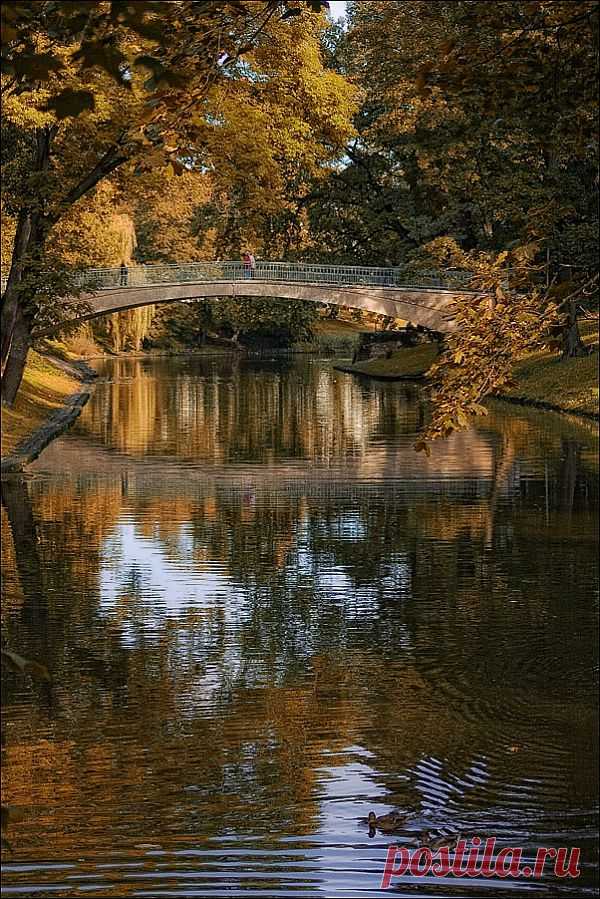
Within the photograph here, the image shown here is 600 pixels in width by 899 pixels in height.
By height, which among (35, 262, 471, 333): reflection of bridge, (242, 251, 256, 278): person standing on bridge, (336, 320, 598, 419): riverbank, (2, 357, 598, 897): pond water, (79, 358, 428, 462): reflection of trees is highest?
(242, 251, 256, 278): person standing on bridge

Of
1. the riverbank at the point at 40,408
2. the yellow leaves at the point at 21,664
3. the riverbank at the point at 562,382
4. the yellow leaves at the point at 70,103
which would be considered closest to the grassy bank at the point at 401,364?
the riverbank at the point at 562,382

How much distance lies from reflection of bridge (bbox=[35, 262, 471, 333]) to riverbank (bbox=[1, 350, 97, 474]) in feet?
11.8

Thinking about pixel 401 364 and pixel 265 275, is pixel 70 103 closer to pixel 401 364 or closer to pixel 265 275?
pixel 265 275

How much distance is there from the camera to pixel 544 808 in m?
7.27

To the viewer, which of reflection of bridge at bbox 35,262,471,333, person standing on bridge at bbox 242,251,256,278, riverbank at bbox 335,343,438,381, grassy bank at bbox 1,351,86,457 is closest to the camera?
grassy bank at bbox 1,351,86,457

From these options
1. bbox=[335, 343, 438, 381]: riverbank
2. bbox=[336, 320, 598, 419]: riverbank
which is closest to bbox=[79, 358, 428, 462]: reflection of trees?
bbox=[335, 343, 438, 381]: riverbank

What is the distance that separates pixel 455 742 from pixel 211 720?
5.08ft

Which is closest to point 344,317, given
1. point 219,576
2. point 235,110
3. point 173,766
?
point 235,110

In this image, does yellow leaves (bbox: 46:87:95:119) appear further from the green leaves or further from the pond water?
the pond water

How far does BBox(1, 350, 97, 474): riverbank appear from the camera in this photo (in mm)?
24922

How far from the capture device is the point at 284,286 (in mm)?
48594

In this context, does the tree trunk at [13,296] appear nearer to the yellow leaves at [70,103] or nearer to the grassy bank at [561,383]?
the grassy bank at [561,383]

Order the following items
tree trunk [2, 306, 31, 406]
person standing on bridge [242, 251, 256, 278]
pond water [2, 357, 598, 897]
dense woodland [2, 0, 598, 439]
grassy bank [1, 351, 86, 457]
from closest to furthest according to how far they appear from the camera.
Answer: dense woodland [2, 0, 598, 439]
pond water [2, 357, 598, 897]
tree trunk [2, 306, 31, 406]
grassy bank [1, 351, 86, 457]
person standing on bridge [242, 251, 256, 278]

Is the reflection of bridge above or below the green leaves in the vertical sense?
above
